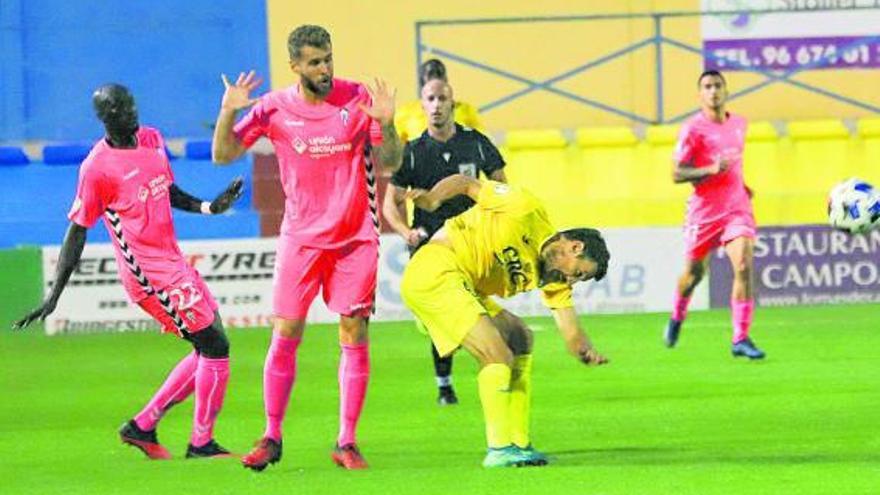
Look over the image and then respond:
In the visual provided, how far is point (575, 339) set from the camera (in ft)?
37.1

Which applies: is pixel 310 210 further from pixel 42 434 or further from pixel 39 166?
pixel 39 166

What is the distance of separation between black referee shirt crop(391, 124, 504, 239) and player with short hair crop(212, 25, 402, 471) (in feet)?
8.39

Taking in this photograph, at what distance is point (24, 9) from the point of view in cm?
2505

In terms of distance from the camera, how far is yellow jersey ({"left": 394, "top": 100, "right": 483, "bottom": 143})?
16.2 meters

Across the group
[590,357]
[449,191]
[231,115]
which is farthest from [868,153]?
[231,115]

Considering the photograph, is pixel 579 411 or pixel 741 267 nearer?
pixel 579 411

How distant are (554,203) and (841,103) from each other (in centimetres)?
551

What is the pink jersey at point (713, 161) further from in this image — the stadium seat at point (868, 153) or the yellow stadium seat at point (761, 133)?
the stadium seat at point (868, 153)

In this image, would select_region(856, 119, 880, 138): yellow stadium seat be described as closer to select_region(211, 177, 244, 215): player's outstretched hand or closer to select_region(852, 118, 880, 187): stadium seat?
select_region(852, 118, 880, 187): stadium seat

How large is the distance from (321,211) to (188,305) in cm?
108

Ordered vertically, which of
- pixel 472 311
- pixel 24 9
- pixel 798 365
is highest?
pixel 24 9

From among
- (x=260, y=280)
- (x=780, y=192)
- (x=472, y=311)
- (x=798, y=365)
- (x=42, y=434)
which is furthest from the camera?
(x=780, y=192)

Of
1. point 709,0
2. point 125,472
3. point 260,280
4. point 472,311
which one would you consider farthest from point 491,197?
point 709,0

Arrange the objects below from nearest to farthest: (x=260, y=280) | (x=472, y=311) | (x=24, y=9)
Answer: (x=472, y=311) < (x=260, y=280) < (x=24, y=9)
